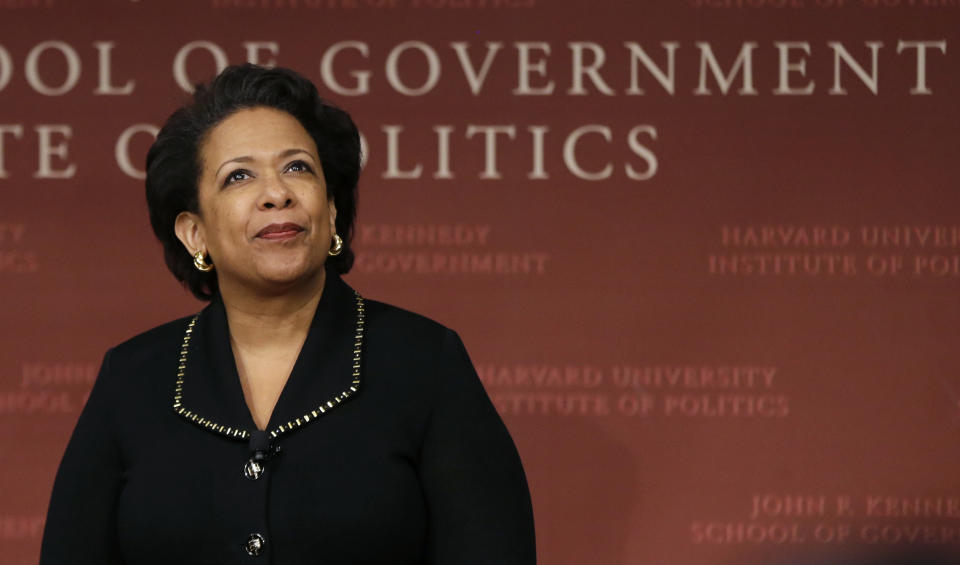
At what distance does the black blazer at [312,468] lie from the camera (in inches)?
59.4

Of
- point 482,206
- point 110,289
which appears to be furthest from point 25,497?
point 482,206

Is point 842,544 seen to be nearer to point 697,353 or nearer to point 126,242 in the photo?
point 697,353

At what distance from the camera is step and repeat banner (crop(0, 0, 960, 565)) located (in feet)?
8.59

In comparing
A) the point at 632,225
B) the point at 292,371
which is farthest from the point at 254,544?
the point at 632,225

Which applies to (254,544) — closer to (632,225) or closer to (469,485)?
(469,485)

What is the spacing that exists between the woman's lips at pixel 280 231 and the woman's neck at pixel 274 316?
0.34 feet

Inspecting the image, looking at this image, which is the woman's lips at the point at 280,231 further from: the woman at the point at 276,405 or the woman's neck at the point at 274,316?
the woman's neck at the point at 274,316

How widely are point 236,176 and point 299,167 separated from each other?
0.26 ft

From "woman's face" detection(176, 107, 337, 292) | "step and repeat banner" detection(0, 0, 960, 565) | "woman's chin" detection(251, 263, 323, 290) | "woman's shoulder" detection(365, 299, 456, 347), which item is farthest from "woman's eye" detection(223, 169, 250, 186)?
"step and repeat banner" detection(0, 0, 960, 565)

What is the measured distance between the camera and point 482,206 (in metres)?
2.65

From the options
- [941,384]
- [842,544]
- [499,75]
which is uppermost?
[499,75]

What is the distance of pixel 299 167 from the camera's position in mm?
1618

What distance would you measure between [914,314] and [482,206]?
907 millimetres

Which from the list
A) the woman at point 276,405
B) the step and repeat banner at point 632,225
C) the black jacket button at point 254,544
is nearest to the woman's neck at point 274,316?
the woman at point 276,405
